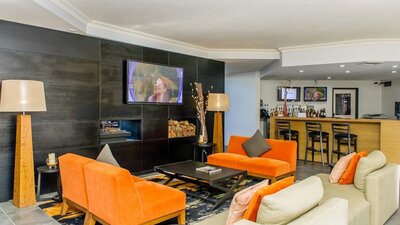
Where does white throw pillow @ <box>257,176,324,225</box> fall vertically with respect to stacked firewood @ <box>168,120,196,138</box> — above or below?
below

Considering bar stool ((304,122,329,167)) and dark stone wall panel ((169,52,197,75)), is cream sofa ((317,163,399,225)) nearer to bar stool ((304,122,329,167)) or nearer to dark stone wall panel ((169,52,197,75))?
bar stool ((304,122,329,167))

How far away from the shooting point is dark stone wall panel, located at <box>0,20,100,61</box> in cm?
396

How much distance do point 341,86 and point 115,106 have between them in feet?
27.4

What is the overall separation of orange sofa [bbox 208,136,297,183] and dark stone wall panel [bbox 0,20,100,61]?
111 inches

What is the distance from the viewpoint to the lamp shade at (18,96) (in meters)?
3.61

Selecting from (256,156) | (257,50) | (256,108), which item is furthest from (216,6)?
(256,108)

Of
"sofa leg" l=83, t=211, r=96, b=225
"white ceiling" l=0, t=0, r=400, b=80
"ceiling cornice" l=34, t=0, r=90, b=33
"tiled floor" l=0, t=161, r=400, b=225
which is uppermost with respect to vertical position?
"white ceiling" l=0, t=0, r=400, b=80

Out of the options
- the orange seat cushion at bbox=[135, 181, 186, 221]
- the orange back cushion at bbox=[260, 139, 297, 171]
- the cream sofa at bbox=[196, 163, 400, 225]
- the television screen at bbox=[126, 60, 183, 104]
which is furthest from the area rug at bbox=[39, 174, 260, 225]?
the television screen at bbox=[126, 60, 183, 104]

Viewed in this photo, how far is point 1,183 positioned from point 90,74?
2006mm

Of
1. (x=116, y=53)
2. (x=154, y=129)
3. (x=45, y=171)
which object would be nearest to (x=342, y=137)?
(x=154, y=129)

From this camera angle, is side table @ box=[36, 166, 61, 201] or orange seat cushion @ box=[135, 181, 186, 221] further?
side table @ box=[36, 166, 61, 201]

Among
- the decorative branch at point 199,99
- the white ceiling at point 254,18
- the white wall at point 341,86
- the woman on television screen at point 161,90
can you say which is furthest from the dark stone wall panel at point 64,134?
the white wall at point 341,86

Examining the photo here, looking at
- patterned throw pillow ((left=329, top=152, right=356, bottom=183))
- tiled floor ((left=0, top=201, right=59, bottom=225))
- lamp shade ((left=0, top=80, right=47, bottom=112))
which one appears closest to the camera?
tiled floor ((left=0, top=201, right=59, bottom=225))

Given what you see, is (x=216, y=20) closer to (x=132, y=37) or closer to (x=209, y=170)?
(x=132, y=37)
